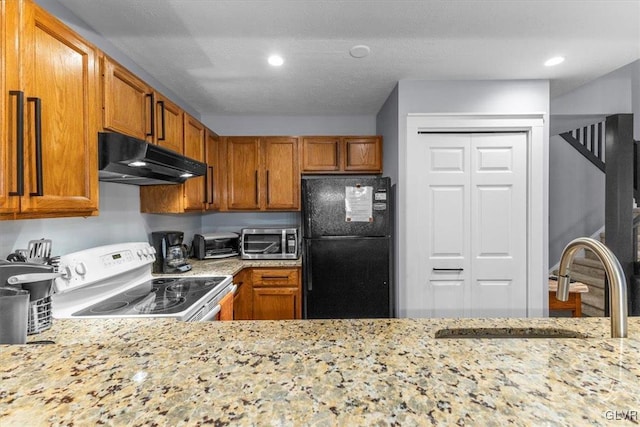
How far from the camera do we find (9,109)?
3.32ft

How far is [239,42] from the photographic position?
6.30 feet

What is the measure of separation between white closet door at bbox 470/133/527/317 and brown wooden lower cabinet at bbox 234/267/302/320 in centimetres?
155

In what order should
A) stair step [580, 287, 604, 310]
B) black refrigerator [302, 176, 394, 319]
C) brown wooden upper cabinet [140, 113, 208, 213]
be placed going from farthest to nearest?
stair step [580, 287, 604, 310] < black refrigerator [302, 176, 394, 319] < brown wooden upper cabinet [140, 113, 208, 213]

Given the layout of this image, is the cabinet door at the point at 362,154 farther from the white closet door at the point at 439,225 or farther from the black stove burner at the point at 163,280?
the black stove burner at the point at 163,280

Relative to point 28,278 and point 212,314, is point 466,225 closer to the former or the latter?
point 212,314

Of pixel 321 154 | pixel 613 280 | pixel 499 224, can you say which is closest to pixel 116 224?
pixel 321 154

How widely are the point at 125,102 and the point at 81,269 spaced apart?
951 millimetres

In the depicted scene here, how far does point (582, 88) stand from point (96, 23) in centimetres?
391

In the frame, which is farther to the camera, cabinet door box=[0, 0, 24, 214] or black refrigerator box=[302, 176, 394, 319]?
black refrigerator box=[302, 176, 394, 319]

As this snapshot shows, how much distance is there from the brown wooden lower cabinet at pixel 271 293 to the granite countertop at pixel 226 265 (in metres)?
0.06

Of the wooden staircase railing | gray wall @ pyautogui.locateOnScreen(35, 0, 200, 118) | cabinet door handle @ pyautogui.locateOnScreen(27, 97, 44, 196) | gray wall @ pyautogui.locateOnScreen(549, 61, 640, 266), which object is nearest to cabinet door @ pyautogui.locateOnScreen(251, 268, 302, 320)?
gray wall @ pyautogui.locateOnScreen(35, 0, 200, 118)

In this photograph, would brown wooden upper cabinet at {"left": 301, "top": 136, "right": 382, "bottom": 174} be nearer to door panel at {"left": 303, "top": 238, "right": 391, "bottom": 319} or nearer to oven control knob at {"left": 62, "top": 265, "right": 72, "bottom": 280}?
door panel at {"left": 303, "top": 238, "right": 391, "bottom": 319}

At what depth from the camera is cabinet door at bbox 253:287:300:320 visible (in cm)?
287

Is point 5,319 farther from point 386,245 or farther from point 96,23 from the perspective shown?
point 386,245
